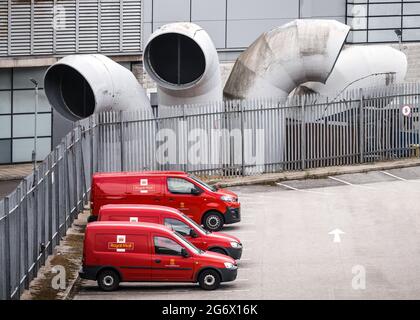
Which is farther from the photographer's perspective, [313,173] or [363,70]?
[363,70]

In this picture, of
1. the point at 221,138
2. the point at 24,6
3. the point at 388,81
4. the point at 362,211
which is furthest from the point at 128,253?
the point at 24,6

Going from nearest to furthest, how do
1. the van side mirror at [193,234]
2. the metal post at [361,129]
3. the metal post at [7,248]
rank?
the metal post at [7,248] → the van side mirror at [193,234] → the metal post at [361,129]

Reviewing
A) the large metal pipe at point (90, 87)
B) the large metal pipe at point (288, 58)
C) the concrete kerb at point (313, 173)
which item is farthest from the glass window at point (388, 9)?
the large metal pipe at point (90, 87)

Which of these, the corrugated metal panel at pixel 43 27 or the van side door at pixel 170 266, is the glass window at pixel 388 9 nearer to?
the corrugated metal panel at pixel 43 27

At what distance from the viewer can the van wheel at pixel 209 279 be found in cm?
2905

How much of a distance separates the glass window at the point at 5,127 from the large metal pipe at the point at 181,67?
10978mm

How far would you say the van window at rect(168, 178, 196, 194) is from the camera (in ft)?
115

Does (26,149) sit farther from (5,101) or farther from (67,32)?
(67,32)

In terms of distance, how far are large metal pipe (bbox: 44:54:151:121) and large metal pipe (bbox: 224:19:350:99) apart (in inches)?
→ 136

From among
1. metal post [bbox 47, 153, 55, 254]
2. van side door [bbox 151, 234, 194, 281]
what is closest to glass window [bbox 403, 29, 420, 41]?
metal post [bbox 47, 153, 55, 254]

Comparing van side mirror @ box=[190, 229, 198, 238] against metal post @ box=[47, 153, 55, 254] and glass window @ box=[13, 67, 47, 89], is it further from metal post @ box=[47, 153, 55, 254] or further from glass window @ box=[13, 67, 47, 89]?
glass window @ box=[13, 67, 47, 89]

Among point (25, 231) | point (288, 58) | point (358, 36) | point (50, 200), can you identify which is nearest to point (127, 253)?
A: point (25, 231)

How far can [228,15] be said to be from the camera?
55062mm

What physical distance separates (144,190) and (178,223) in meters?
3.87
